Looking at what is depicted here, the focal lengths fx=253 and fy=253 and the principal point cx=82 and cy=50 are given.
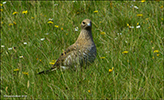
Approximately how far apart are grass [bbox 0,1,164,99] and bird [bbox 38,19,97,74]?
12cm

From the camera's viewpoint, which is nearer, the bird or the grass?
the grass

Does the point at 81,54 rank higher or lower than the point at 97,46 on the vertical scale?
higher

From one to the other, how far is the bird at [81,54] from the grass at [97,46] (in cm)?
12

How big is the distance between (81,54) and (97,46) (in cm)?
109

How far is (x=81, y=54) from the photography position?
379 centimetres

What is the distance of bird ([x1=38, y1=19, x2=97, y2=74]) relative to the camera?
3.81 meters

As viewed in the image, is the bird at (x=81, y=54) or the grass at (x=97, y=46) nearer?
the grass at (x=97, y=46)

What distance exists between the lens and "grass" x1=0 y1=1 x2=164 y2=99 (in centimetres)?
310

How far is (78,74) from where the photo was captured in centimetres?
348

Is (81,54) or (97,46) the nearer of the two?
(81,54)

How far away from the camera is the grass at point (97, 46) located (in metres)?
3.10

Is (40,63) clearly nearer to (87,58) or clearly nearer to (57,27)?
(87,58)

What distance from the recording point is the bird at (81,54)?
3807 mm

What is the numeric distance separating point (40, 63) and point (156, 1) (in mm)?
3061
